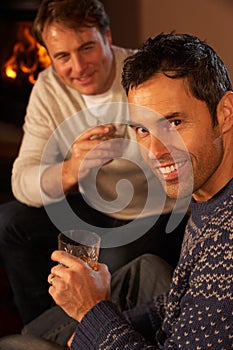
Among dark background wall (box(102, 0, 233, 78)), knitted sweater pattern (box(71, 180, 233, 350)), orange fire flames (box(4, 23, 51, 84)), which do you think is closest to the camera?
knitted sweater pattern (box(71, 180, 233, 350))

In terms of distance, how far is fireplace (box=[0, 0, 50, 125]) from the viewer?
10.3 ft

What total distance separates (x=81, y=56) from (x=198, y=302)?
1.09m

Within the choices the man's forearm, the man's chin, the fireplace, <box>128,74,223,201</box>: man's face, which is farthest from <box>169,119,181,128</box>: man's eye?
the fireplace

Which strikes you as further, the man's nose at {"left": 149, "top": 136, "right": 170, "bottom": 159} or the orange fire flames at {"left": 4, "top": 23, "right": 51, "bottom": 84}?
the orange fire flames at {"left": 4, "top": 23, "right": 51, "bottom": 84}

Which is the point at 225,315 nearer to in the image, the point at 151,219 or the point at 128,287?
the point at 128,287

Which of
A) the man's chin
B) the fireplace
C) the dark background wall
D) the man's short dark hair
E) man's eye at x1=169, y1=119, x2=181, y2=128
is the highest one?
the man's short dark hair

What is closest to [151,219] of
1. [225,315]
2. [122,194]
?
[122,194]

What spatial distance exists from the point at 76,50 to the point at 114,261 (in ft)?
2.08

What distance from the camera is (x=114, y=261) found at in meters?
1.93

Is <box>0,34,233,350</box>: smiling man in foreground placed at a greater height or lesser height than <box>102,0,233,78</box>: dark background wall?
greater

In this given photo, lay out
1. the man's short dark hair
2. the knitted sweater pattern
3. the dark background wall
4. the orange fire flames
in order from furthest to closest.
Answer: the orange fire flames
the dark background wall
the man's short dark hair
the knitted sweater pattern

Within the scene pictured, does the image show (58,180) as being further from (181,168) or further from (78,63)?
(181,168)

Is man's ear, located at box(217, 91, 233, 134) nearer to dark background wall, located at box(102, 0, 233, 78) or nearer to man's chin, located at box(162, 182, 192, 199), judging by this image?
man's chin, located at box(162, 182, 192, 199)

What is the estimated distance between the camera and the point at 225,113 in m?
1.22
